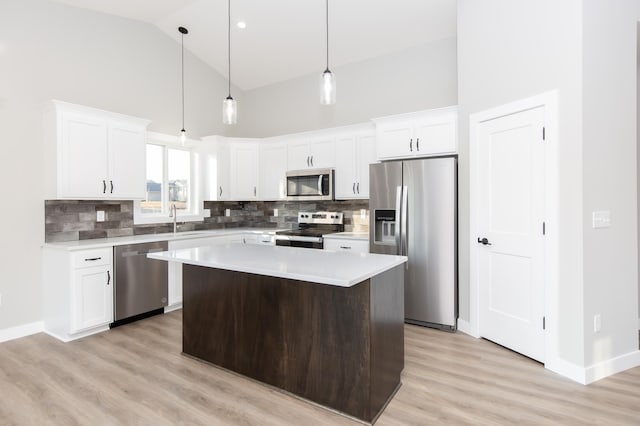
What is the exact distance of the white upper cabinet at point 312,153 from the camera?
488cm

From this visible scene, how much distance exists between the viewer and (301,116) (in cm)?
570

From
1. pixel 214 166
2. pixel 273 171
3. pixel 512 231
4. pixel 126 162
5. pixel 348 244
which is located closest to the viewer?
pixel 512 231

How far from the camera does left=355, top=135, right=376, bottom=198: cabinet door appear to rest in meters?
4.53

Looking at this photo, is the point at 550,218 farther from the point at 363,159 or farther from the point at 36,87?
the point at 36,87

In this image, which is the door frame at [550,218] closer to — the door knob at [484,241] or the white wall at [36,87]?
the door knob at [484,241]

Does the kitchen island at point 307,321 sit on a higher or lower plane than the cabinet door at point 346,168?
lower

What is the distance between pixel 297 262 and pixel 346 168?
2.59 meters

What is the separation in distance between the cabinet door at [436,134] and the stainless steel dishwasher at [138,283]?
127 inches

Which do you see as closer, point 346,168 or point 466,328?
point 466,328

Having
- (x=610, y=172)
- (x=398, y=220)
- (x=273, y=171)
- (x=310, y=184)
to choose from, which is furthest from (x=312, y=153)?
(x=610, y=172)

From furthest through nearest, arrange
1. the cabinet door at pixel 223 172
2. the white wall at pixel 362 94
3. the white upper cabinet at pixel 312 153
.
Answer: the cabinet door at pixel 223 172
the white upper cabinet at pixel 312 153
the white wall at pixel 362 94

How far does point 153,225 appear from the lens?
15.6ft

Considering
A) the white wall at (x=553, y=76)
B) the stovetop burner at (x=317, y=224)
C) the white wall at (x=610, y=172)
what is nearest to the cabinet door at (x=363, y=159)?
the stovetop burner at (x=317, y=224)

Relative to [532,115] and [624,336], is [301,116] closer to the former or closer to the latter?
[532,115]
